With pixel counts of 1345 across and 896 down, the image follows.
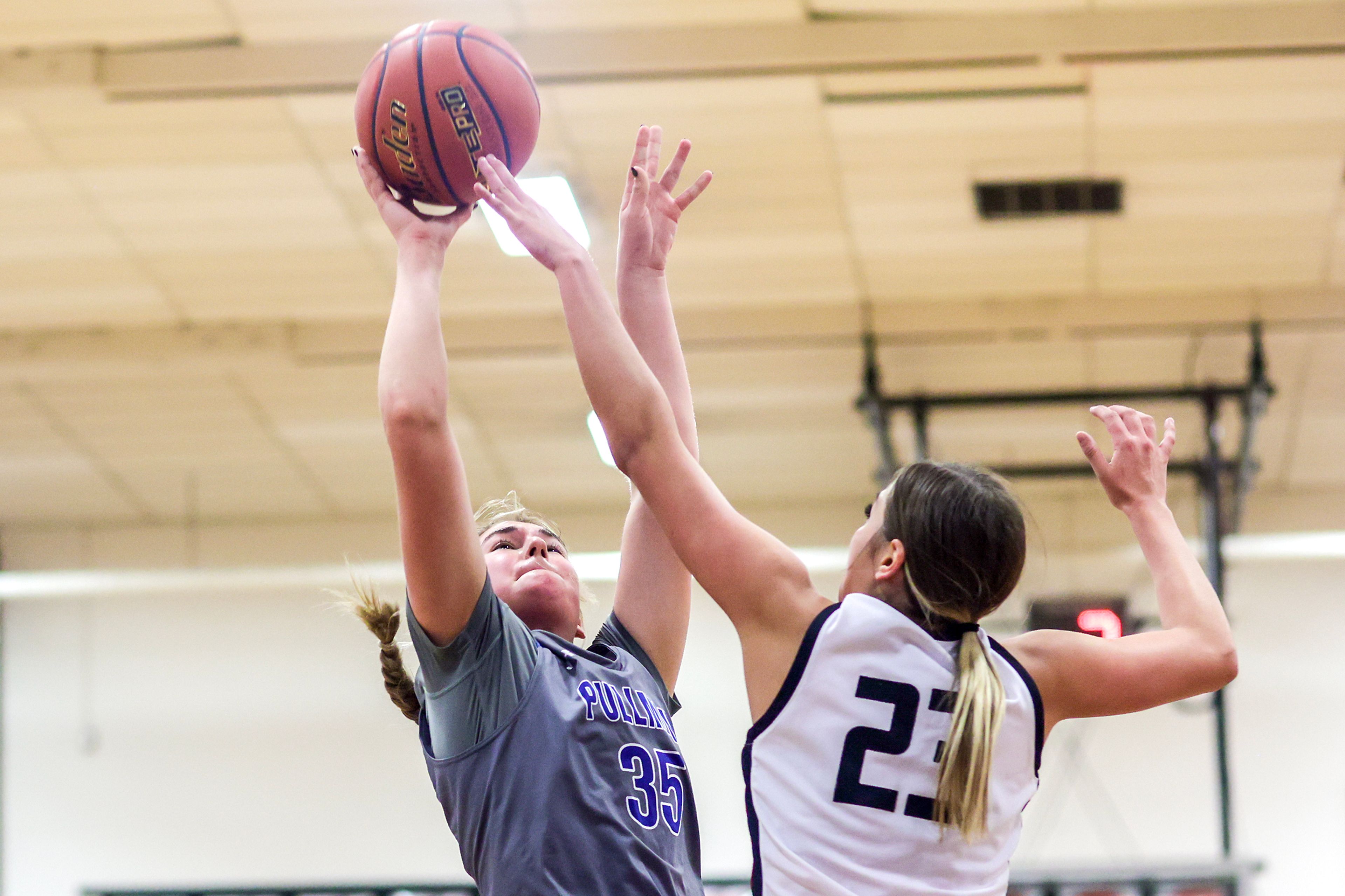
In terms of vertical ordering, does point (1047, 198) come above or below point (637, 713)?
above

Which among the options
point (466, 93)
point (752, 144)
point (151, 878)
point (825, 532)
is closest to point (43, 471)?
point (151, 878)

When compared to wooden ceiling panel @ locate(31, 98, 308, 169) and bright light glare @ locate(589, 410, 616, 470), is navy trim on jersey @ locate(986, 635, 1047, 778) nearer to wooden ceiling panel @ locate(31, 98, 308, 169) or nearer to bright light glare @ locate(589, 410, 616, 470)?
wooden ceiling panel @ locate(31, 98, 308, 169)

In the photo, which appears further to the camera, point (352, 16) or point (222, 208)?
point (222, 208)

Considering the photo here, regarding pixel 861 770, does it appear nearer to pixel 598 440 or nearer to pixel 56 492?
pixel 598 440

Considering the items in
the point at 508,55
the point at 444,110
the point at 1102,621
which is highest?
the point at 508,55

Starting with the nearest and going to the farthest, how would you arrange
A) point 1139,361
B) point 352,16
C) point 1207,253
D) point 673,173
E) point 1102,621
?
point 673,173, point 352,16, point 1207,253, point 1102,621, point 1139,361

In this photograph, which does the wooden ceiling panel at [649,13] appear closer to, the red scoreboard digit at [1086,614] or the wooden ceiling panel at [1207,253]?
the wooden ceiling panel at [1207,253]

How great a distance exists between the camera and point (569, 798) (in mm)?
1817

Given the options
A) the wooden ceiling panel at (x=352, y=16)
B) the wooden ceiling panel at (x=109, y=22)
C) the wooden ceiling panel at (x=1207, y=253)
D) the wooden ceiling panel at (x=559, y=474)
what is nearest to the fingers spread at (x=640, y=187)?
the wooden ceiling panel at (x=352, y=16)

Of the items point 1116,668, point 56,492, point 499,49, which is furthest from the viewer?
point 56,492

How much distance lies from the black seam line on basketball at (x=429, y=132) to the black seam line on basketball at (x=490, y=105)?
61mm

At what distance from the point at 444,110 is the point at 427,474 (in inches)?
26.5

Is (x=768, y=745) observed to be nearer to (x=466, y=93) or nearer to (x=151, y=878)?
(x=466, y=93)

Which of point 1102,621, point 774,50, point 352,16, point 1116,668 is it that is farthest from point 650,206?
point 1102,621
